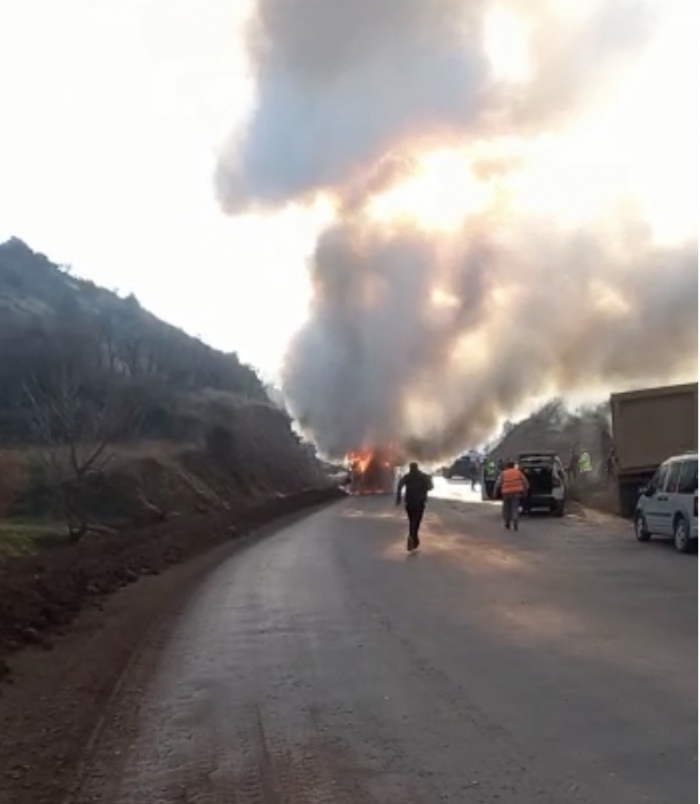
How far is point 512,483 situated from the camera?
27719mm

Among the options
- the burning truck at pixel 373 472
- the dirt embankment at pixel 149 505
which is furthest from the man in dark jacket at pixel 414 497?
the burning truck at pixel 373 472

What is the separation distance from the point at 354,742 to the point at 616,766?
1.66 m

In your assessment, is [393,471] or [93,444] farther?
[393,471]

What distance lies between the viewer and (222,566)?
21141mm

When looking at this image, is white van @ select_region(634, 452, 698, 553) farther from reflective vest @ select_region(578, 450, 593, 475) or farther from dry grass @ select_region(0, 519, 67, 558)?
reflective vest @ select_region(578, 450, 593, 475)

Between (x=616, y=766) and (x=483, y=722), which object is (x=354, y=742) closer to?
(x=483, y=722)

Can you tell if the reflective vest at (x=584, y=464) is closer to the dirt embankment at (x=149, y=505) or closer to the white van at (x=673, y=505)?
the dirt embankment at (x=149, y=505)

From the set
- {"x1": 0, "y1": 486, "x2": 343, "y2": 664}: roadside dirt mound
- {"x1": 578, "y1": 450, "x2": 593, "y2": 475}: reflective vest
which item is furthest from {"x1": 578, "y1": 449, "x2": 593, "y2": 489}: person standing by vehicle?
{"x1": 0, "y1": 486, "x2": 343, "y2": 664}: roadside dirt mound

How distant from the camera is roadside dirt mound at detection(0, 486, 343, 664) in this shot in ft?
44.0

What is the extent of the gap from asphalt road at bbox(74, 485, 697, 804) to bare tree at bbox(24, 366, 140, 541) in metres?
13.6

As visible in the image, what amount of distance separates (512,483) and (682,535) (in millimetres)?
7374

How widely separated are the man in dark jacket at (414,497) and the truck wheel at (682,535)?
4.74 m

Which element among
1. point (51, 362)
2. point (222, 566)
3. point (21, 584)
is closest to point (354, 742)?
point (21, 584)

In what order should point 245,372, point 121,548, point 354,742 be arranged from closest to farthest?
point 354,742
point 121,548
point 245,372
